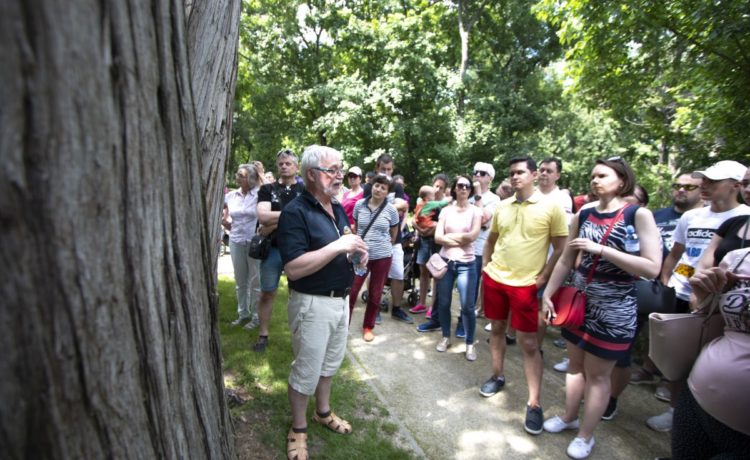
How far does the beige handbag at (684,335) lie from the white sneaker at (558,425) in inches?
51.4

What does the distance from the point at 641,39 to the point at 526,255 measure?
612cm

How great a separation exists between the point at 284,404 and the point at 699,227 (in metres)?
3.95

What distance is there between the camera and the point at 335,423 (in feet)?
9.76

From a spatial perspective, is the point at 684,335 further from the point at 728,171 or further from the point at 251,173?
the point at 251,173

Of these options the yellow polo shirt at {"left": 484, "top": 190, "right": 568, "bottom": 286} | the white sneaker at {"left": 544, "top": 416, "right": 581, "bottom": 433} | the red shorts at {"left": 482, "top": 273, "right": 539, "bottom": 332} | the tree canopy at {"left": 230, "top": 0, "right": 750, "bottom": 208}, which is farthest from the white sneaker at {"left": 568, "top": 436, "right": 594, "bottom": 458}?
the tree canopy at {"left": 230, "top": 0, "right": 750, "bottom": 208}

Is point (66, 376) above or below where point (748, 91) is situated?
below

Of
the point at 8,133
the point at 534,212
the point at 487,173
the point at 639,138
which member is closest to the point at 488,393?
the point at 534,212

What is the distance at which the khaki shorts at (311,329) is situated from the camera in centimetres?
247

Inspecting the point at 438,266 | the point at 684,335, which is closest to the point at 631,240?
the point at 684,335

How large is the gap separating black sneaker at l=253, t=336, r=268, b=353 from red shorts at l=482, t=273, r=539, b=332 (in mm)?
2362

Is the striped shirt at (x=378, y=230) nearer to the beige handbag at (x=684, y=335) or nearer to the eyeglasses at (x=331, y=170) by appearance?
the eyeglasses at (x=331, y=170)

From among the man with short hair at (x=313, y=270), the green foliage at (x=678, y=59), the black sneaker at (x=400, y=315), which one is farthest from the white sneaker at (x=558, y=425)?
the green foliage at (x=678, y=59)

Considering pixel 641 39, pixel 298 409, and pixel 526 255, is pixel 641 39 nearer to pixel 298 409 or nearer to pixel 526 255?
pixel 526 255

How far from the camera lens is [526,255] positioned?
3242 mm
